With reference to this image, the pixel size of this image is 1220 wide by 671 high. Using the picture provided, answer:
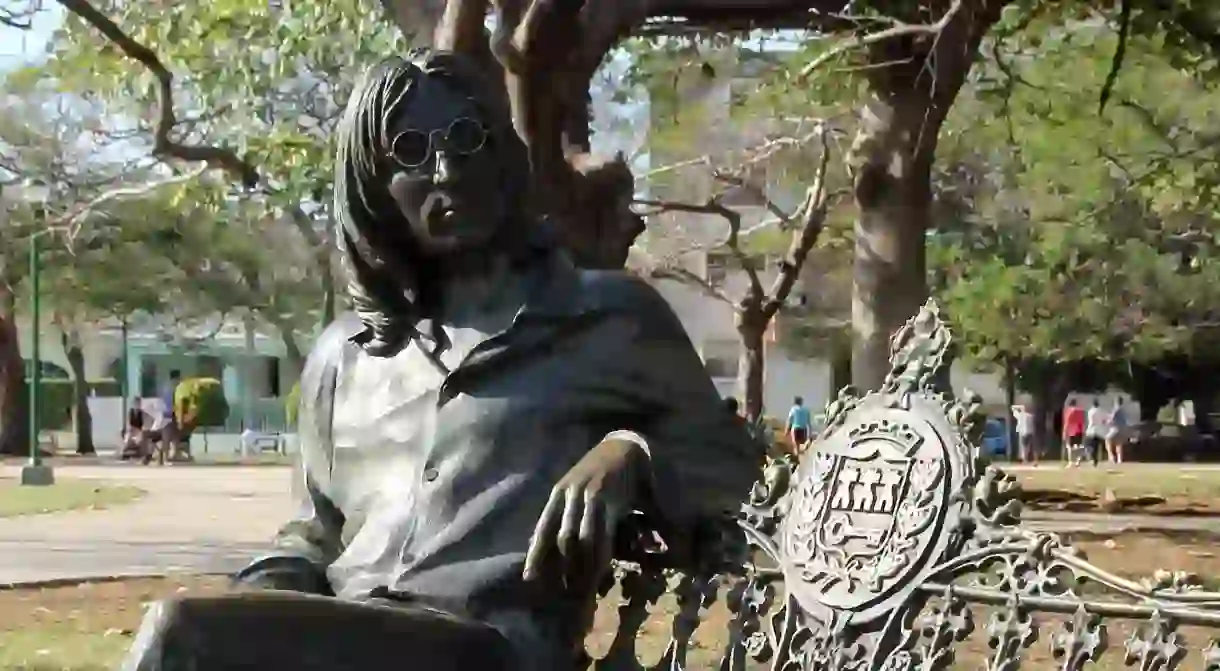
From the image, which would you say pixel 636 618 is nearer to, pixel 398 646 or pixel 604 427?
pixel 604 427

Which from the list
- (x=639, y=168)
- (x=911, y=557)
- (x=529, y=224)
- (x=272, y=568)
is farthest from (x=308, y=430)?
(x=639, y=168)

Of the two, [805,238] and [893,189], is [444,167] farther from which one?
[805,238]

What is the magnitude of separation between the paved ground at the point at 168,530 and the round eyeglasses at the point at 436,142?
7.47 metres

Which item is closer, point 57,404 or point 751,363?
point 751,363

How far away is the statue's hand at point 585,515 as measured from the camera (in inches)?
113

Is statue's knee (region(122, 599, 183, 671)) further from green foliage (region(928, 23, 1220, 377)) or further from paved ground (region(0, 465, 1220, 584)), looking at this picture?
green foliage (region(928, 23, 1220, 377))

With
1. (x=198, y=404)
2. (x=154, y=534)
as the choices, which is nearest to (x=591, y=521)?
(x=154, y=534)

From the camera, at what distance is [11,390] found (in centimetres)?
3650

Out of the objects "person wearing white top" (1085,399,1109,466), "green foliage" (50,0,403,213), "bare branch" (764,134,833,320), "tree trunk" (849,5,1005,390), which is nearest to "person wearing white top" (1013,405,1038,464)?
"person wearing white top" (1085,399,1109,466)

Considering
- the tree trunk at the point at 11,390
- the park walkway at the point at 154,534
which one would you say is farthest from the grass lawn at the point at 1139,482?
the tree trunk at the point at 11,390

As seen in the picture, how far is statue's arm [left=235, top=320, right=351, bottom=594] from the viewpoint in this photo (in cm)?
325

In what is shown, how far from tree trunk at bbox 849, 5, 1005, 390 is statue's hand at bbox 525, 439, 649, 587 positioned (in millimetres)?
8310

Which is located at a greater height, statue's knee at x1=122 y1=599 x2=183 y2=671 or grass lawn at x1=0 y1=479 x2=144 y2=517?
statue's knee at x1=122 y1=599 x2=183 y2=671

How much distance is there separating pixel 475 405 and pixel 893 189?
29.1 ft
